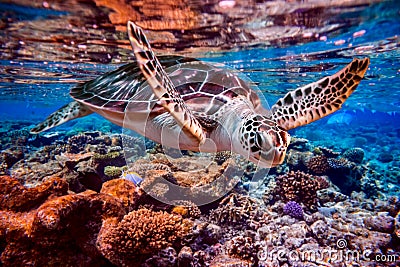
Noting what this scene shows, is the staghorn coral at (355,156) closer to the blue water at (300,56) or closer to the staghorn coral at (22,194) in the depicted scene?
the blue water at (300,56)

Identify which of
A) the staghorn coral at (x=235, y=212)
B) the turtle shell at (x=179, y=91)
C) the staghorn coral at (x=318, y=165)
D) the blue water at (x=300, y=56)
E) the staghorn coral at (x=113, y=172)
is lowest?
the staghorn coral at (x=318, y=165)

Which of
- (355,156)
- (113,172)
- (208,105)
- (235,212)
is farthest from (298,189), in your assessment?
(355,156)

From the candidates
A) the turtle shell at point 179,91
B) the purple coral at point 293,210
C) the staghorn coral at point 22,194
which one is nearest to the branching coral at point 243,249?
the purple coral at point 293,210

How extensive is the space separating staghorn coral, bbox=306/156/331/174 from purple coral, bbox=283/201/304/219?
3.45m

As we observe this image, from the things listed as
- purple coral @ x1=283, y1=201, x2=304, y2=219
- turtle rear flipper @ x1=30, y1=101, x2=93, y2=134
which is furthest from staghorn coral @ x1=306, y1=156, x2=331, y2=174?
turtle rear flipper @ x1=30, y1=101, x2=93, y2=134

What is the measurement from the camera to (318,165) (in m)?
7.81

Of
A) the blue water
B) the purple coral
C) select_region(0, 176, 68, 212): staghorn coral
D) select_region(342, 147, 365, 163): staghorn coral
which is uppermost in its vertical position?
the blue water

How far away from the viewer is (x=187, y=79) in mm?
4520

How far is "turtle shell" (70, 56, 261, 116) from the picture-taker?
4121 mm

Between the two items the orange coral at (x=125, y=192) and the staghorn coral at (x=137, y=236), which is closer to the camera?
the staghorn coral at (x=137, y=236)

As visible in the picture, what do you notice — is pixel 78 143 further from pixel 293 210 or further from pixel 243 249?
pixel 243 249

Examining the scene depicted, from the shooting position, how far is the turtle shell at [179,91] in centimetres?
412

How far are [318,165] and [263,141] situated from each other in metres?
6.06

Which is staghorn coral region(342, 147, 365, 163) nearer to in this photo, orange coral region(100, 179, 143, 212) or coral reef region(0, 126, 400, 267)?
coral reef region(0, 126, 400, 267)
